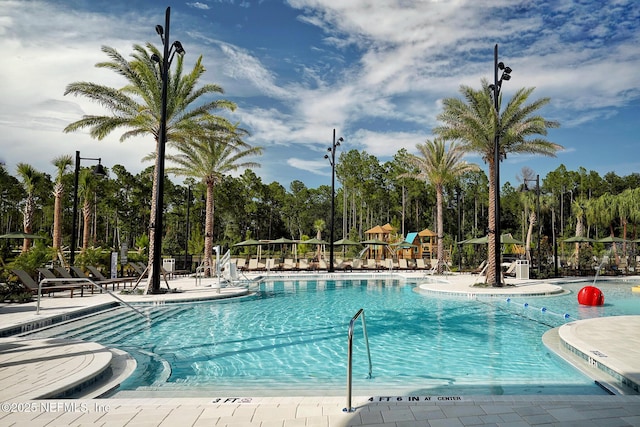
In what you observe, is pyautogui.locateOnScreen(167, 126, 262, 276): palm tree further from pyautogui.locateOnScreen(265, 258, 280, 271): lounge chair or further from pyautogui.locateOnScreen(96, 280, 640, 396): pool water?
pyautogui.locateOnScreen(96, 280, 640, 396): pool water

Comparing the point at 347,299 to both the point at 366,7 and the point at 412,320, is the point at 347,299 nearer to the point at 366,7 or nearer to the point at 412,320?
the point at 412,320

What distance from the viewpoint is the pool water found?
520cm

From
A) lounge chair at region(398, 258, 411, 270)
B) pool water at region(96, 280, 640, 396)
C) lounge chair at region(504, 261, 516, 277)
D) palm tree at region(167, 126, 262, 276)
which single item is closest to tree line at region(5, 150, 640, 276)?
lounge chair at region(398, 258, 411, 270)

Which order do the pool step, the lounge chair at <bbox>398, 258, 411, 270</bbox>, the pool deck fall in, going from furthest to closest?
A: the lounge chair at <bbox>398, 258, 411, 270</bbox>, the pool step, the pool deck

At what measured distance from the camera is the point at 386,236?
41938mm

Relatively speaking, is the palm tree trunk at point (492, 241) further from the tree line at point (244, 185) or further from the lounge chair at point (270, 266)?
the lounge chair at point (270, 266)

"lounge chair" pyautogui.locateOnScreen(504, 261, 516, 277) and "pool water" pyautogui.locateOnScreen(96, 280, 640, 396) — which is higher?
"lounge chair" pyautogui.locateOnScreen(504, 261, 516, 277)

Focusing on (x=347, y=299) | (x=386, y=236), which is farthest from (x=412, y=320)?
(x=386, y=236)

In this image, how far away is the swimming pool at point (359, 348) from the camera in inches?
204

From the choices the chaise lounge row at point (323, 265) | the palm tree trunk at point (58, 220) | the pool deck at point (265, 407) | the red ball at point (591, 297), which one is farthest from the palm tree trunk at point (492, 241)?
the palm tree trunk at point (58, 220)

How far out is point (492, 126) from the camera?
651 inches

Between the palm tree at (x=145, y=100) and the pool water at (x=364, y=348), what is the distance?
6045 mm

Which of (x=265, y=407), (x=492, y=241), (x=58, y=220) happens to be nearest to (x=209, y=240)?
(x=58, y=220)

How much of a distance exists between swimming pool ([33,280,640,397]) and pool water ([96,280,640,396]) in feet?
0.06
